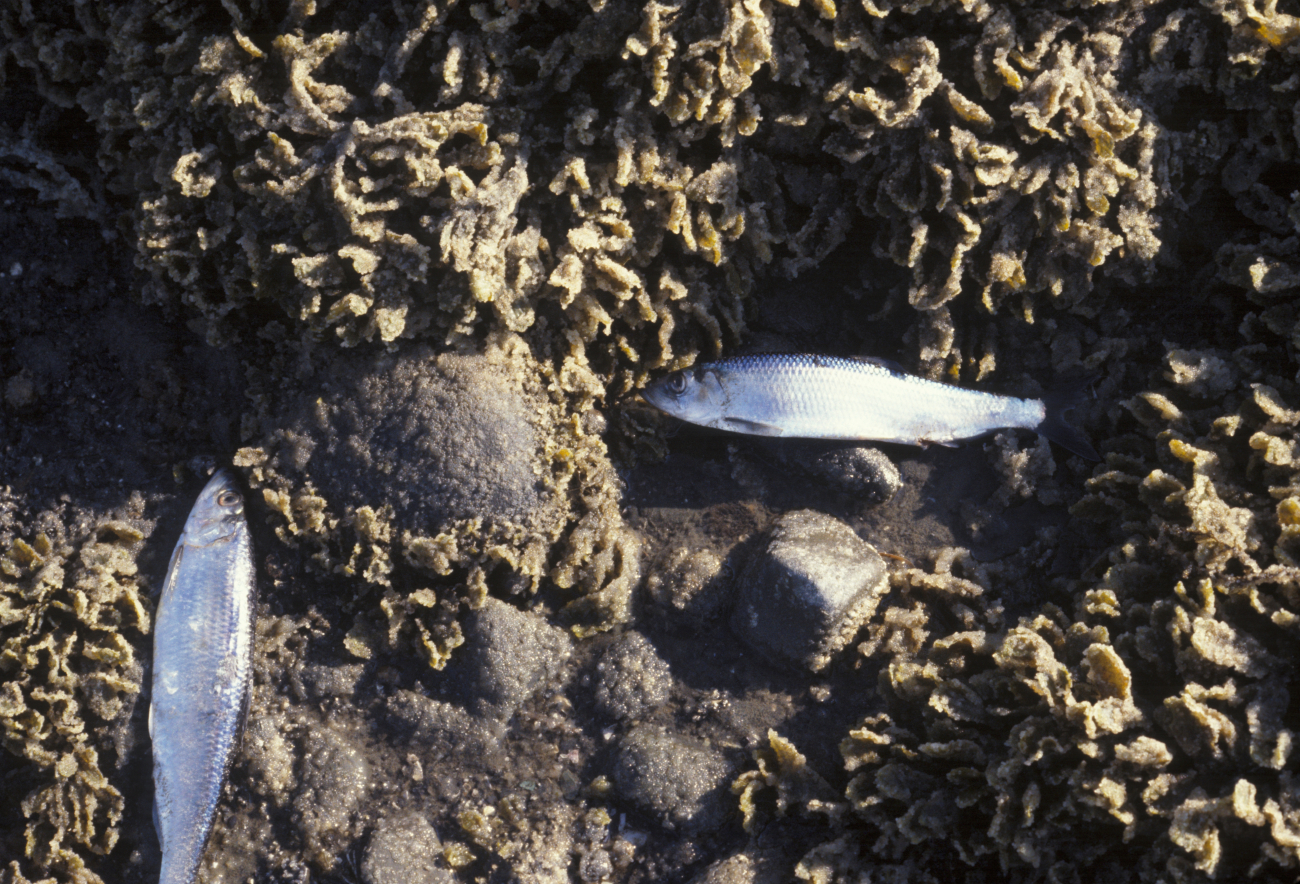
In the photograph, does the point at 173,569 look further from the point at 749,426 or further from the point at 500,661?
the point at 749,426

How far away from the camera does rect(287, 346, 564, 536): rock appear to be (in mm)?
3553

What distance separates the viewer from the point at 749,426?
3891 millimetres

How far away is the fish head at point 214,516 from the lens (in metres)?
3.66

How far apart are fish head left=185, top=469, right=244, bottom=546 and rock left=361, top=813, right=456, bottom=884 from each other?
147 cm

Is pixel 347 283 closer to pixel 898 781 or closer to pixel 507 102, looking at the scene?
pixel 507 102

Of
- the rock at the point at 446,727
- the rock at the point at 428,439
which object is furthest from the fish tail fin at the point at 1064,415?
the rock at the point at 446,727

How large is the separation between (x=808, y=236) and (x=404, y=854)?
3.27 metres

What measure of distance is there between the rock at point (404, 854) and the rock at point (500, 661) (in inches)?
21.2

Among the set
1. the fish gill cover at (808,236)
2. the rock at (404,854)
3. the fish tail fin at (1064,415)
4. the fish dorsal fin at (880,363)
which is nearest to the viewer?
the fish gill cover at (808,236)

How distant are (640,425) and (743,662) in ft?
3.99

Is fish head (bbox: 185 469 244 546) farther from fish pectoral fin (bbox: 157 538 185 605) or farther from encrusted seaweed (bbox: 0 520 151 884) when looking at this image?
encrusted seaweed (bbox: 0 520 151 884)

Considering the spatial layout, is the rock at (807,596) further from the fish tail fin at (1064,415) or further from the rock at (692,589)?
the fish tail fin at (1064,415)

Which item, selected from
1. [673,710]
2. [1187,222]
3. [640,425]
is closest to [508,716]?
[673,710]

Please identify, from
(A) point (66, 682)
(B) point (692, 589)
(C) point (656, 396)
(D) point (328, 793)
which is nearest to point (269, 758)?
(D) point (328, 793)
